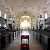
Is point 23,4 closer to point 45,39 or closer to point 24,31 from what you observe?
point 24,31

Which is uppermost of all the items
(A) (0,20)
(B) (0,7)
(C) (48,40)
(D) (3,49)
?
(B) (0,7)

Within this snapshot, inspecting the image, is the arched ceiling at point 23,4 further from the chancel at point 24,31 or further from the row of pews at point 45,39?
the row of pews at point 45,39

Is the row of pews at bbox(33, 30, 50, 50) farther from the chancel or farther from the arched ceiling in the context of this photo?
the arched ceiling

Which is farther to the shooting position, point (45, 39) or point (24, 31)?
point (24, 31)

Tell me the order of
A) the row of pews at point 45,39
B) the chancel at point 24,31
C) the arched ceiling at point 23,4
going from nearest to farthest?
the row of pews at point 45,39 → the chancel at point 24,31 → the arched ceiling at point 23,4

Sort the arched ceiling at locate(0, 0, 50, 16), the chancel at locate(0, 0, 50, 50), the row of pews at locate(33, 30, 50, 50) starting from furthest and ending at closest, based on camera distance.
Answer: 1. the arched ceiling at locate(0, 0, 50, 16)
2. the chancel at locate(0, 0, 50, 50)
3. the row of pews at locate(33, 30, 50, 50)

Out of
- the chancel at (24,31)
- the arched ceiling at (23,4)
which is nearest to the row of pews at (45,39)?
the chancel at (24,31)

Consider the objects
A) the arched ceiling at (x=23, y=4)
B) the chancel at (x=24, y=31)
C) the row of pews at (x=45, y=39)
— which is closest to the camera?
the row of pews at (x=45, y=39)

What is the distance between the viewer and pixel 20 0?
84.4ft

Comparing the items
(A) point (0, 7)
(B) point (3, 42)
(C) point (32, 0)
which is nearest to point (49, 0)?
(C) point (32, 0)

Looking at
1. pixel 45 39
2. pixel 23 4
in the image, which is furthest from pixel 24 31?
pixel 45 39

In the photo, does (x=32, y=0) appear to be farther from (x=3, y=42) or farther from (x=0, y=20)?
(x=3, y=42)

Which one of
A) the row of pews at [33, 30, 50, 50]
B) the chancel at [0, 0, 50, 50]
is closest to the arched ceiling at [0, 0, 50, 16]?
the chancel at [0, 0, 50, 50]

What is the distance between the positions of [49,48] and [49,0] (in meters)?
14.6
